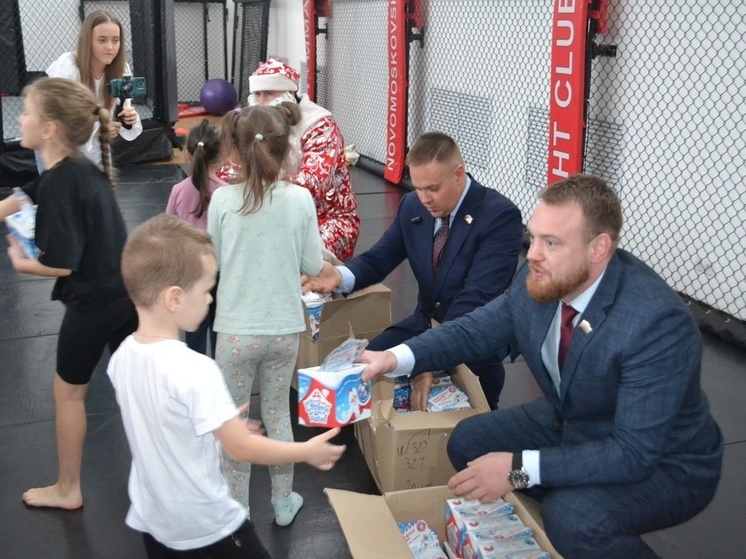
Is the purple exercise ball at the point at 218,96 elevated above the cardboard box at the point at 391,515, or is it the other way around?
the purple exercise ball at the point at 218,96

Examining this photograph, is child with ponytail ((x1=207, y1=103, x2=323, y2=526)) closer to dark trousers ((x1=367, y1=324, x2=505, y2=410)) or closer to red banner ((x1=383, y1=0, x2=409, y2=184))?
dark trousers ((x1=367, y1=324, x2=505, y2=410))

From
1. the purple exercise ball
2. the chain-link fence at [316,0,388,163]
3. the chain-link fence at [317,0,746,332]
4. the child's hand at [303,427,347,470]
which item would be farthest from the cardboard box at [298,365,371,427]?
the purple exercise ball

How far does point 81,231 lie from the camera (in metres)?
2.28

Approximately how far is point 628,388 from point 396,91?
5747mm

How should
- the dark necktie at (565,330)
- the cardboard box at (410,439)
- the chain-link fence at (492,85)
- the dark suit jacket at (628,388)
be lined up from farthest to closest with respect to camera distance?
the chain-link fence at (492,85) → the cardboard box at (410,439) → the dark necktie at (565,330) → the dark suit jacket at (628,388)

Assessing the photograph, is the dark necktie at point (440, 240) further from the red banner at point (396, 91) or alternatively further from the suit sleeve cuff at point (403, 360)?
the red banner at point (396, 91)

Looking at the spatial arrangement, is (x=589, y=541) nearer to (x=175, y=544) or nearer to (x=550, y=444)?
(x=550, y=444)

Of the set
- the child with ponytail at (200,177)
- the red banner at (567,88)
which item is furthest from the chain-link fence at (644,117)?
the child with ponytail at (200,177)

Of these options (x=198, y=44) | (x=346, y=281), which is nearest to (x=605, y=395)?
(x=346, y=281)

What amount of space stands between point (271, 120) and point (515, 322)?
925mm

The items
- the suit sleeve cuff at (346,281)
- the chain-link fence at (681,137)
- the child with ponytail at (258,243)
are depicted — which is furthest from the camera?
the chain-link fence at (681,137)

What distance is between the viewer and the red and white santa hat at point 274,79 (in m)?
3.63

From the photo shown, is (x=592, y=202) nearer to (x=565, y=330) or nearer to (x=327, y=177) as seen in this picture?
(x=565, y=330)

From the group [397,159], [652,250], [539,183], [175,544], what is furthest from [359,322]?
[397,159]
